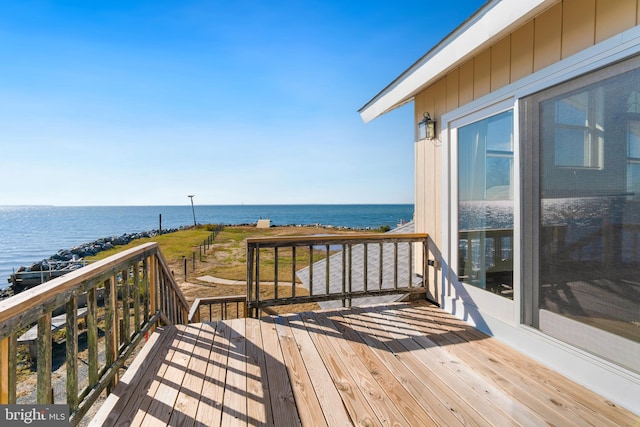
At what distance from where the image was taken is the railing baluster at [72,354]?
142 centimetres

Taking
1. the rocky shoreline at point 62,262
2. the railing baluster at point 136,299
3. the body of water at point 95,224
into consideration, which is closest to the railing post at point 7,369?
the railing baluster at point 136,299

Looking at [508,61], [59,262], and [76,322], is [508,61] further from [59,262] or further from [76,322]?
[59,262]

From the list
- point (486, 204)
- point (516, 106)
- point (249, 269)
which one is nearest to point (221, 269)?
point (249, 269)

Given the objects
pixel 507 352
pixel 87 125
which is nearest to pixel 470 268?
pixel 507 352

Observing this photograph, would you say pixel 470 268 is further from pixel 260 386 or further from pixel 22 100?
pixel 22 100

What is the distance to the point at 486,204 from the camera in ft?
8.51

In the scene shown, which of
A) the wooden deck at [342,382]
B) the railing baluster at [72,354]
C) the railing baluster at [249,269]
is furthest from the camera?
the railing baluster at [249,269]

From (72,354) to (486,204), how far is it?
9.97 ft

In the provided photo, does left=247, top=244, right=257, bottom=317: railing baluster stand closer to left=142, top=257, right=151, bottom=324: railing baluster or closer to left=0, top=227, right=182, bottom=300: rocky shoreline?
left=142, top=257, right=151, bottom=324: railing baluster

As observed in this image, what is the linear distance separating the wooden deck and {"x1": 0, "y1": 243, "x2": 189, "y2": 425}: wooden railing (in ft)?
0.48

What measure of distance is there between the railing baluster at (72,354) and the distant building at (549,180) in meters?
2.84

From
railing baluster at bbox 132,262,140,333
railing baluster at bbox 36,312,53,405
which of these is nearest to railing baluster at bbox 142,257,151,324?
railing baluster at bbox 132,262,140,333

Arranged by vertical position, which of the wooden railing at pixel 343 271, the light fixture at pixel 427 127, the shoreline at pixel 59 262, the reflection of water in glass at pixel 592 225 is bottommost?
the shoreline at pixel 59 262

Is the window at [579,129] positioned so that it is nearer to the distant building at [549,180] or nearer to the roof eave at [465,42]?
the distant building at [549,180]
